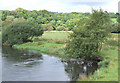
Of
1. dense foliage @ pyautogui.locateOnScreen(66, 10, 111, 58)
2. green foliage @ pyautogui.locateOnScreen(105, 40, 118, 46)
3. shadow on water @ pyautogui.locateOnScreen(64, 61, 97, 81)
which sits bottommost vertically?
shadow on water @ pyautogui.locateOnScreen(64, 61, 97, 81)

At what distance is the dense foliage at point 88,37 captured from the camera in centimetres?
3050

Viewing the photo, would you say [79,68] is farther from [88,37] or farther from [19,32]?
[19,32]

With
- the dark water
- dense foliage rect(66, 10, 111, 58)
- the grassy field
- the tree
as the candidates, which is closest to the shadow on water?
the dark water

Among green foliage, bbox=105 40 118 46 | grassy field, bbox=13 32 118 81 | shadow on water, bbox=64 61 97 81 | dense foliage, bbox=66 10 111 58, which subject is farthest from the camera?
green foliage, bbox=105 40 118 46

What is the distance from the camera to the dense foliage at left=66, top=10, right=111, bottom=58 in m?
30.5

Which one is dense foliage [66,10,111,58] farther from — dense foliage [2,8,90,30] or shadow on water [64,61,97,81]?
dense foliage [2,8,90,30]

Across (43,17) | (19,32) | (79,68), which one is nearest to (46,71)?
(79,68)

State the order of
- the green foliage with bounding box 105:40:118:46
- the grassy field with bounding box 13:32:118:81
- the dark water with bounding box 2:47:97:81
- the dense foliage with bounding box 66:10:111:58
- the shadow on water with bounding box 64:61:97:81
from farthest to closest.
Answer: the green foliage with bounding box 105:40:118:46, the dense foliage with bounding box 66:10:111:58, the shadow on water with bounding box 64:61:97:81, the dark water with bounding box 2:47:97:81, the grassy field with bounding box 13:32:118:81

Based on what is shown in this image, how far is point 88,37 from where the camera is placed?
101ft

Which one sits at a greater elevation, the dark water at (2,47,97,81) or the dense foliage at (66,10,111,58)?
the dense foliage at (66,10,111,58)

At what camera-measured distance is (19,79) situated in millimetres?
23391

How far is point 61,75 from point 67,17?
9894 centimetres

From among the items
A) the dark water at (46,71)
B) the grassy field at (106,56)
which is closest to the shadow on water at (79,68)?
the dark water at (46,71)

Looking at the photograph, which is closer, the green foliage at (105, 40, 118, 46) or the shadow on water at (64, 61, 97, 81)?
the shadow on water at (64, 61, 97, 81)
